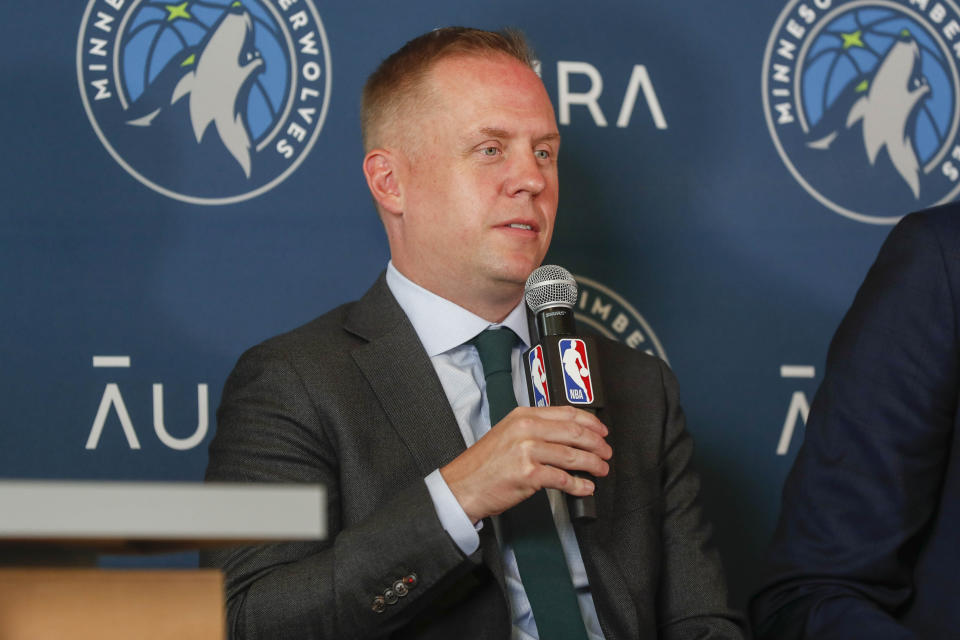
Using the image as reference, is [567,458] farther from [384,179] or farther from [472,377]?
[384,179]

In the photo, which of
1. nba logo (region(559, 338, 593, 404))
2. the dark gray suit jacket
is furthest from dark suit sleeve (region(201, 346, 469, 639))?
nba logo (region(559, 338, 593, 404))

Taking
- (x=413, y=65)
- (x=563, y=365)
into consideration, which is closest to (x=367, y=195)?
(x=413, y=65)

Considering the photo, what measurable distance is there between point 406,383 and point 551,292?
34 cm

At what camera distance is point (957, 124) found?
2430 mm

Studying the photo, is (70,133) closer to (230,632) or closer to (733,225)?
(230,632)

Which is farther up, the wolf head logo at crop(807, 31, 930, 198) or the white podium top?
the wolf head logo at crop(807, 31, 930, 198)

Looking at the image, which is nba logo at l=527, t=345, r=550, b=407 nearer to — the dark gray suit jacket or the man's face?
the dark gray suit jacket

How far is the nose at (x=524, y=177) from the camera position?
1.83 metres

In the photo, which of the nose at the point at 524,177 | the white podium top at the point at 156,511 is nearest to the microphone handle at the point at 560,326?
the nose at the point at 524,177

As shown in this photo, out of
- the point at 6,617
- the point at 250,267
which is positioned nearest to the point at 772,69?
the point at 250,267

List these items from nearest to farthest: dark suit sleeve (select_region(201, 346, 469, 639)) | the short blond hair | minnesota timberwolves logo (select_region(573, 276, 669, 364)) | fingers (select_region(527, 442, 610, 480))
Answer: fingers (select_region(527, 442, 610, 480)) < dark suit sleeve (select_region(201, 346, 469, 639)) < the short blond hair < minnesota timberwolves logo (select_region(573, 276, 669, 364))

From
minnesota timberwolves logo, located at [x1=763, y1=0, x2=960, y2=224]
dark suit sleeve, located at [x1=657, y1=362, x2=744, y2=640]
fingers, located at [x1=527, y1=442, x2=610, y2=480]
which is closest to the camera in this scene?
fingers, located at [x1=527, y1=442, x2=610, y2=480]

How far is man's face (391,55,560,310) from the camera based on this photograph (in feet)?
5.99

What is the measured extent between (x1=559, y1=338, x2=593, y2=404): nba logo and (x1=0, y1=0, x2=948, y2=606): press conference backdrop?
79 centimetres
